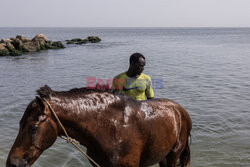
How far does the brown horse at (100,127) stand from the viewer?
2309 millimetres

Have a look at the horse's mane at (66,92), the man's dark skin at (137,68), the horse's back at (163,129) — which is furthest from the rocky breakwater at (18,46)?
the horse's mane at (66,92)

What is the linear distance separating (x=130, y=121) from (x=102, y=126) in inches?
14.2

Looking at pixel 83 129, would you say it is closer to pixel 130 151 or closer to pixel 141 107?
pixel 130 151

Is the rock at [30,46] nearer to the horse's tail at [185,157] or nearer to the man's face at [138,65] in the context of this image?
the man's face at [138,65]

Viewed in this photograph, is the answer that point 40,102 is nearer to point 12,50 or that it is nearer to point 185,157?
point 185,157

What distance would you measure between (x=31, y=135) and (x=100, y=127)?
2.30 feet

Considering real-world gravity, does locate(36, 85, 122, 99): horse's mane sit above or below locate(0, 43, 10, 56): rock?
above

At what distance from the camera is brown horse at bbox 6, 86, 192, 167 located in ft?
7.57

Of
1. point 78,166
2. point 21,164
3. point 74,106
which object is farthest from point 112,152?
point 78,166

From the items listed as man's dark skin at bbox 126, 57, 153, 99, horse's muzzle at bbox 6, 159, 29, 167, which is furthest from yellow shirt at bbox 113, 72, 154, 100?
horse's muzzle at bbox 6, 159, 29, 167

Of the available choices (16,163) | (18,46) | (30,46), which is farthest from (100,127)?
(30,46)

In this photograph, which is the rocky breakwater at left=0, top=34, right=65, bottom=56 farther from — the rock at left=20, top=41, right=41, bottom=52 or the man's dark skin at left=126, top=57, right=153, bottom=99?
the man's dark skin at left=126, top=57, right=153, bottom=99

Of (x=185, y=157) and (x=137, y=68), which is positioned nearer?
(x=137, y=68)

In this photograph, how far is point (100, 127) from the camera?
2.68 meters
